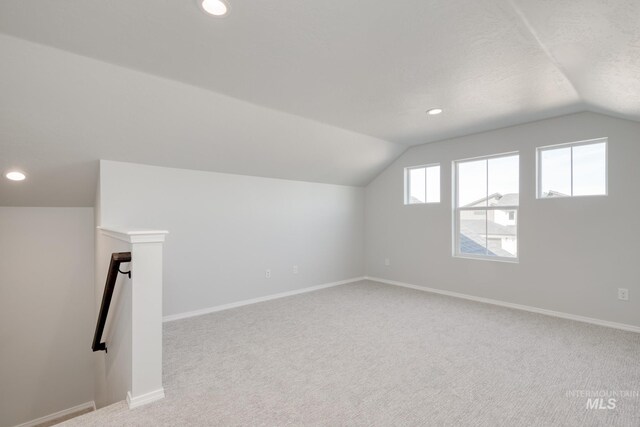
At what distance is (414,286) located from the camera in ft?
17.2

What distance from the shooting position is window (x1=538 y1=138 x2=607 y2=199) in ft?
11.6

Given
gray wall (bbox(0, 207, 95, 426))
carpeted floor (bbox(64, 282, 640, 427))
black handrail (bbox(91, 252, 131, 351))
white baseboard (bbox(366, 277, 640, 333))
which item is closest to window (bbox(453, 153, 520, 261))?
white baseboard (bbox(366, 277, 640, 333))

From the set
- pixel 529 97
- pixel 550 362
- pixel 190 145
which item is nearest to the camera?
pixel 550 362

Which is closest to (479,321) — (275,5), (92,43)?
(275,5)

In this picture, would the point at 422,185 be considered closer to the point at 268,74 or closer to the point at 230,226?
the point at 230,226

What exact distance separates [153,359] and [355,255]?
4293 mm

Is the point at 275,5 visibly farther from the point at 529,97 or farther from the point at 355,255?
the point at 355,255

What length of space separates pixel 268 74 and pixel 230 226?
235cm

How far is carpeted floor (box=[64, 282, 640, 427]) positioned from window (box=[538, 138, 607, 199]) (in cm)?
157

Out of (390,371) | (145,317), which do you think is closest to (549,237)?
(390,371)

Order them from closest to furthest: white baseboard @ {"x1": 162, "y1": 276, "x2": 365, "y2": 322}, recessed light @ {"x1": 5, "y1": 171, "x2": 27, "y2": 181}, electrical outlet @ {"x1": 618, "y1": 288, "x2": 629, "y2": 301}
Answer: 1. recessed light @ {"x1": 5, "y1": 171, "x2": 27, "y2": 181}
2. electrical outlet @ {"x1": 618, "y1": 288, "x2": 629, "y2": 301}
3. white baseboard @ {"x1": 162, "y1": 276, "x2": 365, "y2": 322}

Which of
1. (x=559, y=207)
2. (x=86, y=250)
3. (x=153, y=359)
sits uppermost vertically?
(x=559, y=207)

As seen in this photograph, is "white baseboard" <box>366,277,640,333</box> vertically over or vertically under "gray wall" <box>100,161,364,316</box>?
under

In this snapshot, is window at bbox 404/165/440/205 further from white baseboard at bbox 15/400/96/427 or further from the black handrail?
white baseboard at bbox 15/400/96/427
